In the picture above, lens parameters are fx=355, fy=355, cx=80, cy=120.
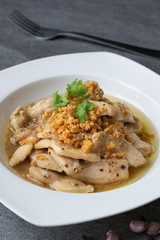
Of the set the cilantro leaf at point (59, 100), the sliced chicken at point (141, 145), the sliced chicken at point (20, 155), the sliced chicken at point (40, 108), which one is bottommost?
the sliced chicken at point (20, 155)

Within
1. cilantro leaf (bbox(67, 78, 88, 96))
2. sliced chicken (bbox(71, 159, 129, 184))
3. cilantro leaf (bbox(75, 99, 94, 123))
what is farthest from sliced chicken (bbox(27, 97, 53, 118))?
Result: sliced chicken (bbox(71, 159, 129, 184))

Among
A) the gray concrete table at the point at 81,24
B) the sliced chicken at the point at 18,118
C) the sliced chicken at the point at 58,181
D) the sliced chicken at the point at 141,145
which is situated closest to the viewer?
the sliced chicken at the point at 58,181

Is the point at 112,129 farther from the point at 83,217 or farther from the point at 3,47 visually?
the point at 3,47

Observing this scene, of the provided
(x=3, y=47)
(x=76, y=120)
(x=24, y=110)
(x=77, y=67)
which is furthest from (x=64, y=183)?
(x=3, y=47)

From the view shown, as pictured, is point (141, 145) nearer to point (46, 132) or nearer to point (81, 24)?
point (46, 132)

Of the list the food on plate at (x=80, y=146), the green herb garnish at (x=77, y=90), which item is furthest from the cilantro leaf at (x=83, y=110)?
the green herb garnish at (x=77, y=90)

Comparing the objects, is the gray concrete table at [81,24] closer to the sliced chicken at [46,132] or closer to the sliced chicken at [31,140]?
the sliced chicken at [31,140]
